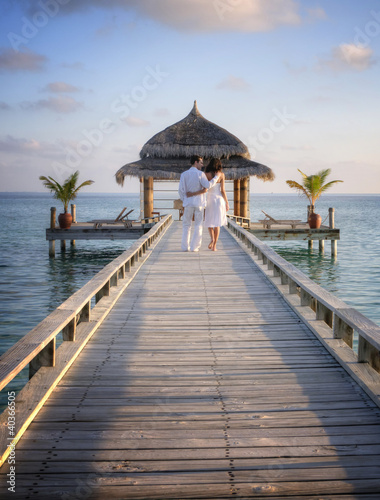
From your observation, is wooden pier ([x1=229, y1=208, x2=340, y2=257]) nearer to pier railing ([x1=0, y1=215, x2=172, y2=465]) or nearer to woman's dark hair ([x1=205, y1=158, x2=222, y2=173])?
woman's dark hair ([x1=205, y1=158, x2=222, y2=173])

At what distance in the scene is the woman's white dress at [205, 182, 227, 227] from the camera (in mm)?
10852

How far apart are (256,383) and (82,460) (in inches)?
60.5

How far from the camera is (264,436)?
Answer: 3225 mm

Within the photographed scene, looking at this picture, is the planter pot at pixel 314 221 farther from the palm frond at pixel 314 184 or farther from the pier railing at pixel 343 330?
the pier railing at pixel 343 330

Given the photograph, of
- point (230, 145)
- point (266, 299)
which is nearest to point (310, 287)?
point (266, 299)

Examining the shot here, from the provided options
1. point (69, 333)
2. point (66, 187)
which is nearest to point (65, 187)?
point (66, 187)

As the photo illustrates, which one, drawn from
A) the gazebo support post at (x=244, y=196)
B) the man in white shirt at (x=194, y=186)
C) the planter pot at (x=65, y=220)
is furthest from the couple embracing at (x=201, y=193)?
the gazebo support post at (x=244, y=196)

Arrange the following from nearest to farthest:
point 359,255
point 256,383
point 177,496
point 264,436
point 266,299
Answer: point 177,496 → point 264,436 → point 256,383 → point 266,299 → point 359,255

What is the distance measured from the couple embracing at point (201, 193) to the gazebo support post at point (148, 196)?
11.8 metres

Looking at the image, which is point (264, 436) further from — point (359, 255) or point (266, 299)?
point (359, 255)

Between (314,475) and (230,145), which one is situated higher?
(230,145)

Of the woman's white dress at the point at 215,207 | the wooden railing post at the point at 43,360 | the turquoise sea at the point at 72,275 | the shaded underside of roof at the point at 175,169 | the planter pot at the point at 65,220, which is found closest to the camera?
the wooden railing post at the point at 43,360

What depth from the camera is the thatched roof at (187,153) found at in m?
22.1

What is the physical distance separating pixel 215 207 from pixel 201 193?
70 centimetres
